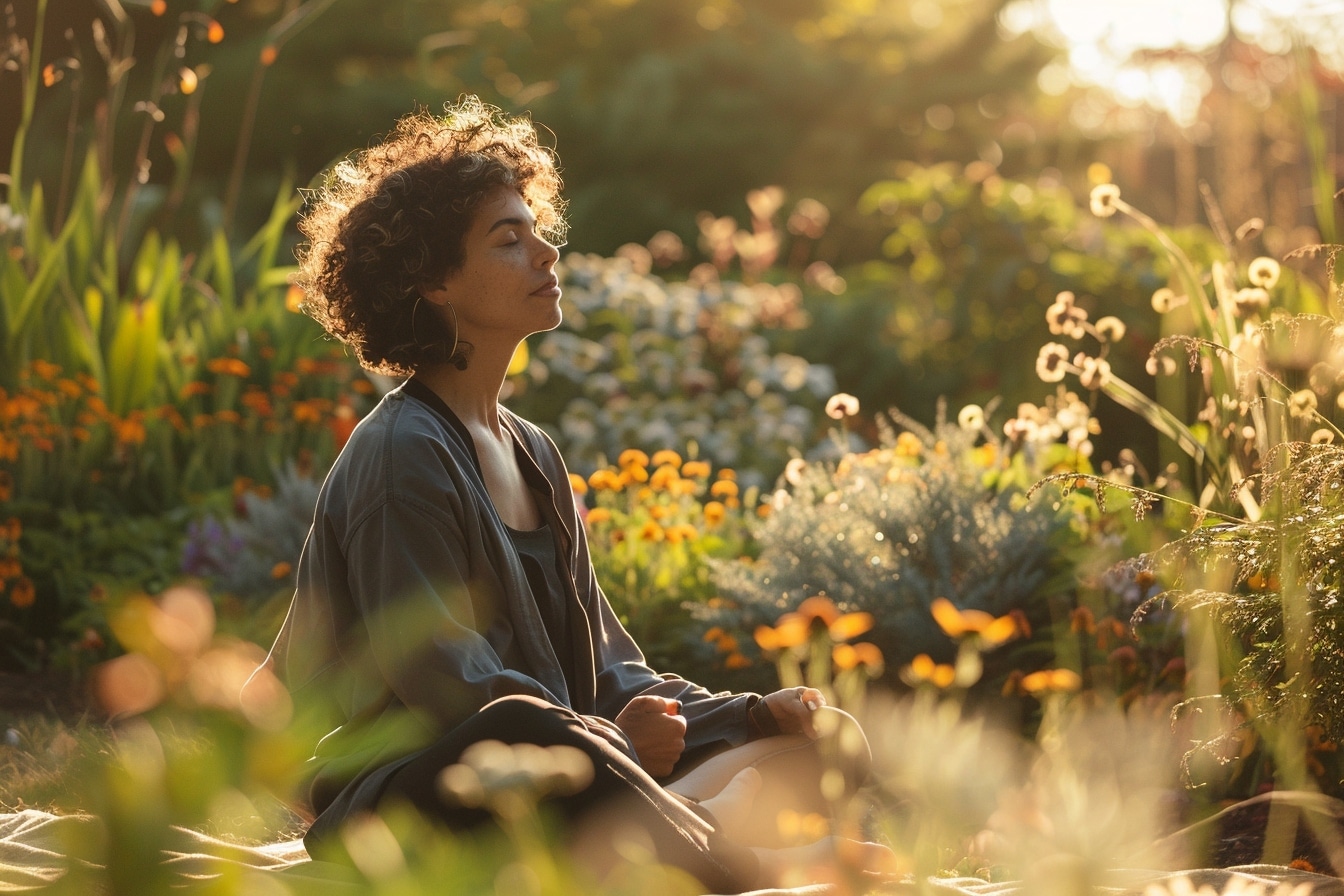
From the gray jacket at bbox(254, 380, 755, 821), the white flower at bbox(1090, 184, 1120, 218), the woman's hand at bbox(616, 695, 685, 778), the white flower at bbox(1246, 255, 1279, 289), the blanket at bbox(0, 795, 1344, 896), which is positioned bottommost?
the blanket at bbox(0, 795, 1344, 896)

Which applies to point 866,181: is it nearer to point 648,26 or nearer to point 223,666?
point 648,26

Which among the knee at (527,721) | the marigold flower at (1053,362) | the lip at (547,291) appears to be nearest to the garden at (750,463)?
the marigold flower at (1053,362)

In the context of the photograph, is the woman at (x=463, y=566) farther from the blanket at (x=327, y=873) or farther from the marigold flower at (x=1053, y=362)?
the marigold flower at (x=1053, y=362)

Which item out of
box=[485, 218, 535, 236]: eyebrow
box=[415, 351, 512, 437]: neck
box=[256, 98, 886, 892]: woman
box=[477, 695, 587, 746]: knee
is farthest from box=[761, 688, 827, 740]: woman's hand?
box=[485, 218, 535, 236]: eyebrow

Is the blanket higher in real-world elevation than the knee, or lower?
lower

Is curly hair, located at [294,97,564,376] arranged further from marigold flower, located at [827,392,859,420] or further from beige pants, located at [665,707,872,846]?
marigold flower, located at [827,392,859,420]

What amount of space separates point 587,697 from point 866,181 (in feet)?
33.0

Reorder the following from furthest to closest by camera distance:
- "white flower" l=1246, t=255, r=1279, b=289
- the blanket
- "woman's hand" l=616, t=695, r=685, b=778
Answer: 1. "white flower" l=1246, t=255, r=1279, b=289
2. "woman's hand" l=616, t=695, r=685, b=778
3. the blanket

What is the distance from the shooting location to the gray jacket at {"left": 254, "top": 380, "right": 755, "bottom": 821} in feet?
7.20

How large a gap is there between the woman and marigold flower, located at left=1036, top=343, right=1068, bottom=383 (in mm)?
1375

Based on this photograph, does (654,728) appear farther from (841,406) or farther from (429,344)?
(841,406)

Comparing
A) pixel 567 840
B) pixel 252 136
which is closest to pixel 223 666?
pixel 567 840

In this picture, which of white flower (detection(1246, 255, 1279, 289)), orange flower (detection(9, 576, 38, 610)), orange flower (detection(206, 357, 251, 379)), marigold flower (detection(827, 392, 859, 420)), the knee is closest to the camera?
the knee

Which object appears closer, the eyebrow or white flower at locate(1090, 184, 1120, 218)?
the eyebrow
